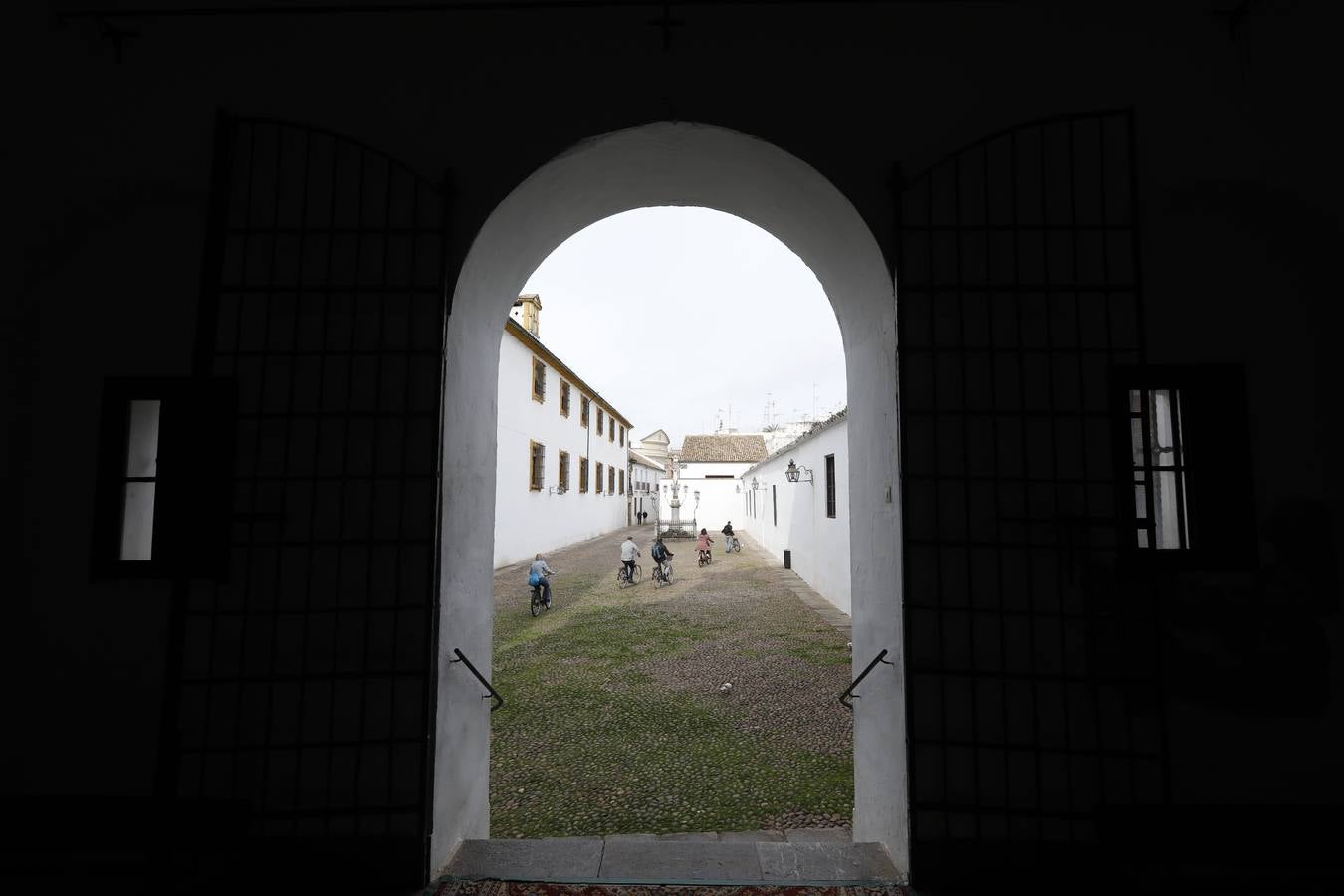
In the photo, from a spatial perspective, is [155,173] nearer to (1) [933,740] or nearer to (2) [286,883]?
(2) [286,883]

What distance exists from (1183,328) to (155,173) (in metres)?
5.00

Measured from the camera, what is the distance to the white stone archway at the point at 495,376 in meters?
2.83

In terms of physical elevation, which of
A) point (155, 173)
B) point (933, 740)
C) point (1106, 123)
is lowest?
point (933, 740)

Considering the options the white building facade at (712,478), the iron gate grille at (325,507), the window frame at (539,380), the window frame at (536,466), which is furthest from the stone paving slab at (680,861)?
the white building facade at (712,478)

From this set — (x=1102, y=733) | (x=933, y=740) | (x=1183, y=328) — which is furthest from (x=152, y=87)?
(x=1102, y=733)

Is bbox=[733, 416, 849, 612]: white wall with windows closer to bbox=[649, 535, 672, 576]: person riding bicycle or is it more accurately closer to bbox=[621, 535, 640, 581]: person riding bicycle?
bbox=[649, 535, 672, 576]: person riding bicycle

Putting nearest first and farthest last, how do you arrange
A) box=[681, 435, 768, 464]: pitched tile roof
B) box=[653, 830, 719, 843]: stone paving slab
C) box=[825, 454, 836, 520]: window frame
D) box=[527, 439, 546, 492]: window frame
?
box=[653, 830, 719, 843]: stone paving slab → box=[825, 454, 836, 520]: window frame → box=[527, 439, 546, 492]: window frame → box=[681, 435, 768, 464]: pitched tile roof

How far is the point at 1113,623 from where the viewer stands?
2.53m

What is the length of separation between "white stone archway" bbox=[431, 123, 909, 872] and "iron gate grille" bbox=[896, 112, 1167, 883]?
22 centimetres

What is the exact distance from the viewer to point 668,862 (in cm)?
278

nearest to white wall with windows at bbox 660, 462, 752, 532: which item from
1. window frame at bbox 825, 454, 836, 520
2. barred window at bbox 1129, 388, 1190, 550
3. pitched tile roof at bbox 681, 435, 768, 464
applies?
pitched tile roof at bbox 681, 435, 768, 464

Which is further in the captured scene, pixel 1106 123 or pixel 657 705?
pixel 657 705

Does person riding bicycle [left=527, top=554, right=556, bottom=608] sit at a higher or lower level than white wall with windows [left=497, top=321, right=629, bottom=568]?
lower

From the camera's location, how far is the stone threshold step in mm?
2672
